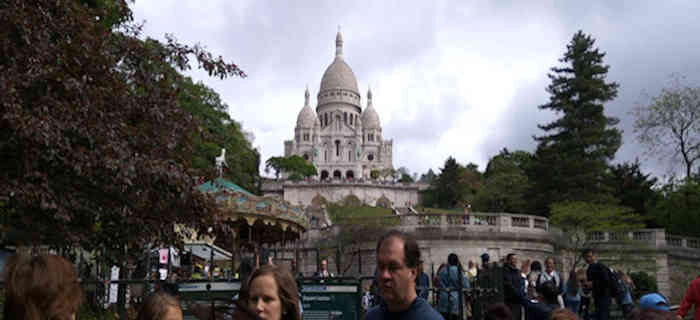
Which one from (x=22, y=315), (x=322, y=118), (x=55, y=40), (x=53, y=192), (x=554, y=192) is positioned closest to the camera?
(x=22, y=315)

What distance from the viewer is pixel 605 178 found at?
1706 inches

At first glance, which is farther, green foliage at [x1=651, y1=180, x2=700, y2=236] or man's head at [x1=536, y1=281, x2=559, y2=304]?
green foliage at [x1=651, y1=180, x2=700, y2=236]

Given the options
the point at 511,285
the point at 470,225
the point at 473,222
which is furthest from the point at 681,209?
the point at 511,285

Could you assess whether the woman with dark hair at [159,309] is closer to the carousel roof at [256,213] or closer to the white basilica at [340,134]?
the carousel roof at [256,213]

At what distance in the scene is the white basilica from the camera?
124375mm

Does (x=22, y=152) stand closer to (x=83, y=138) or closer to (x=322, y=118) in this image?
(x=83, y=138)

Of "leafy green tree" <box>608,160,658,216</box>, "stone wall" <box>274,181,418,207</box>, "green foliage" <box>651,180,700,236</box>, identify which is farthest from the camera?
"stone wall" <box>274,181,418,207</box>

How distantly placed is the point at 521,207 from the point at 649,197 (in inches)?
353

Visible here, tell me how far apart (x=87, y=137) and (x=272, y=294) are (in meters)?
5.47

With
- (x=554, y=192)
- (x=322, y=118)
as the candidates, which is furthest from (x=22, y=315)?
(x=322, y=118)

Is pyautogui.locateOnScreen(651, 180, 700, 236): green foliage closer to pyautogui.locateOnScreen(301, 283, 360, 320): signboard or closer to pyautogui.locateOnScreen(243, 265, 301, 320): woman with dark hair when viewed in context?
pyautogui.locateOnScreen(301, 283, 360, 320): signboard

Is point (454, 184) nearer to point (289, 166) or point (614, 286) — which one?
point (289, 166)

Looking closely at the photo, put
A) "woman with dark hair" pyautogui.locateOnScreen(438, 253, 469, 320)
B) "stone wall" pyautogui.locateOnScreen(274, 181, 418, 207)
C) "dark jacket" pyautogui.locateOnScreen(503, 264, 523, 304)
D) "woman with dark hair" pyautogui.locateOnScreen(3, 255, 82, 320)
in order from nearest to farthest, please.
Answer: "woman with dark hair" pyautogui.locateOnScreen(3, 255, 82, 320) → "dark jacket" pyautogui.locateOnScreen(503, 264, 523, 304) → "woman with dark hair" pyautogui.locateOnScreen(438, 253, 469, 320) → "stone wall" pyautogui.locateOnScreen(274, 181, 418, 207)

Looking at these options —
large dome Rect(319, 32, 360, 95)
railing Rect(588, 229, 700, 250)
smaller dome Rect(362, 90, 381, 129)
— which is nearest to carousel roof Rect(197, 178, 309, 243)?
railing Rect(588, 229, 700, 250)
